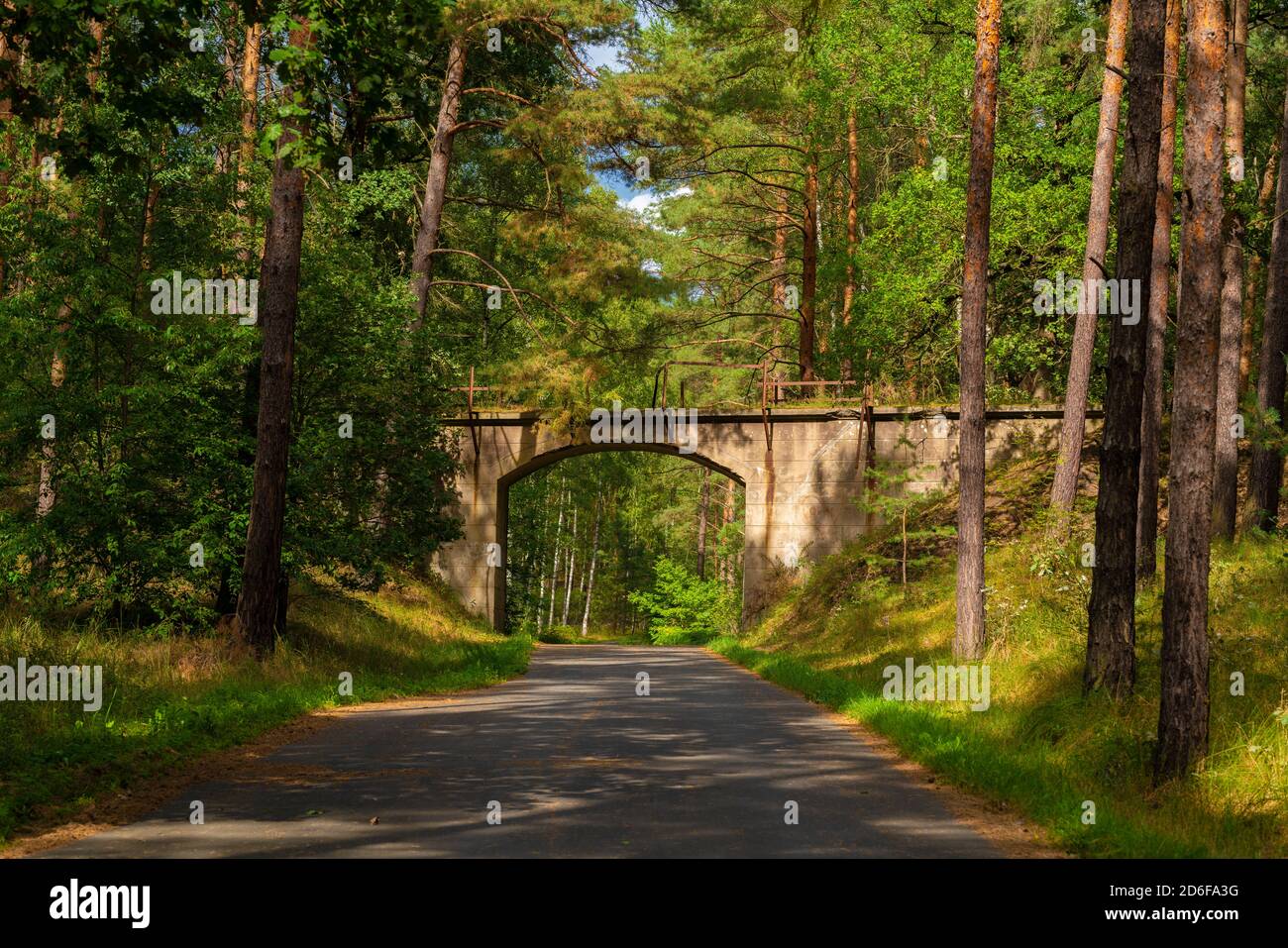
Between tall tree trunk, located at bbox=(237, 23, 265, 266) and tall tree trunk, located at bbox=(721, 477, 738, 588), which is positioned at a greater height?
tall tree trunk, located at bbox=(237, 23, 265, 266)

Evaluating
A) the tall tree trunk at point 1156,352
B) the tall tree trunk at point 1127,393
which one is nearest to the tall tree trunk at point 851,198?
the tall tree trunk at point 1156,352

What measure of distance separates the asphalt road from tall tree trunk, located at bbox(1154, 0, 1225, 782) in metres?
1.99

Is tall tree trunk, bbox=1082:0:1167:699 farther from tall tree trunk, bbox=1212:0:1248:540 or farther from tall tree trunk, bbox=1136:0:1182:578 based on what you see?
tall tree trunk, bbox=1212:0:1248:540

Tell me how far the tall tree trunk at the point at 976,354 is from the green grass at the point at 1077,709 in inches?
23.5

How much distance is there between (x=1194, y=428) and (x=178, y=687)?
10385 mm

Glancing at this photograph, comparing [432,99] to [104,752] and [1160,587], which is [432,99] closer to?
[1160,587]

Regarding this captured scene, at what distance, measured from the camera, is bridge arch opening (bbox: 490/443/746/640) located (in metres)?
55.0

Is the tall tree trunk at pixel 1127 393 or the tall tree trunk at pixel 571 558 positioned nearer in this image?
the tall tree trunk at pixel 1127 393

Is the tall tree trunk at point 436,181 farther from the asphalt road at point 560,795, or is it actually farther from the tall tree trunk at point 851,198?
the asphalt road at point 560,795

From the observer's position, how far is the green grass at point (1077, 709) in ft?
26.7

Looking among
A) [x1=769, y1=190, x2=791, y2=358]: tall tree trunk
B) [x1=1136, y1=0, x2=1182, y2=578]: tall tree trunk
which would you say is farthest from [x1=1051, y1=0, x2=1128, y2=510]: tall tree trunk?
[x1=769, y1=190, x2=791, y2=358]: tall tree trunk

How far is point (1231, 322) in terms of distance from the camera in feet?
72.6

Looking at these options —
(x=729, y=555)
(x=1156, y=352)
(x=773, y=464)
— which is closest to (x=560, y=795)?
(x=1156, y=352)
